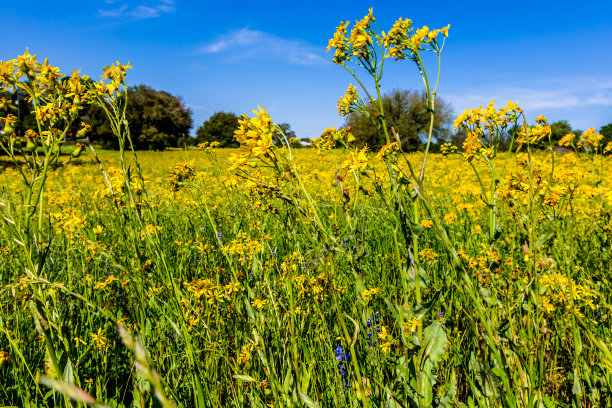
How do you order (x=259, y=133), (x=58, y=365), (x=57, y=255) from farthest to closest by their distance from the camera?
1. (x=57, y=255)
2. (x=259, y=133)
3. (x=58, y=365)

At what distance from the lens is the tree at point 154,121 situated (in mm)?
39500

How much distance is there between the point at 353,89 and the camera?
1.65 metres

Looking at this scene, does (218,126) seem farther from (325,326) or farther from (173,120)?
(325,326)

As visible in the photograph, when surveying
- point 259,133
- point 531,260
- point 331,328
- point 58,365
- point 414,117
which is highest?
point 414,117

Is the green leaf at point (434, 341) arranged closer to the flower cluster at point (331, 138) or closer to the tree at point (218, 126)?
the flower cluster at point (331, 138)

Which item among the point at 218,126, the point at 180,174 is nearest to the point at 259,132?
the point at 180,174

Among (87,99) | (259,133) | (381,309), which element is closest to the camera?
(259,133)

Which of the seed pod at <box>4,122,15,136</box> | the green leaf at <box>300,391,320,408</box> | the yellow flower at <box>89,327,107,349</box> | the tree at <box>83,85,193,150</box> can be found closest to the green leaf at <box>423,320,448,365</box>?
the green leaf at <box>300,391,320,408</box>

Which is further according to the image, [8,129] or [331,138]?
[331,138]

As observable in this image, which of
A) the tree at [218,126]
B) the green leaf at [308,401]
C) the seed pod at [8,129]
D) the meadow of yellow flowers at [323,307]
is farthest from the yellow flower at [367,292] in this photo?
the tree at [218,126]

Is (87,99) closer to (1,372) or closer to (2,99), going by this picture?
(2,99)

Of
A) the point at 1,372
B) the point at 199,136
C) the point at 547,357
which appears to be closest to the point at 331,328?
the point at 547,357

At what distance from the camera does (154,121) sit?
42594mm

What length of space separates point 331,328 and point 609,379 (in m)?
1.33
